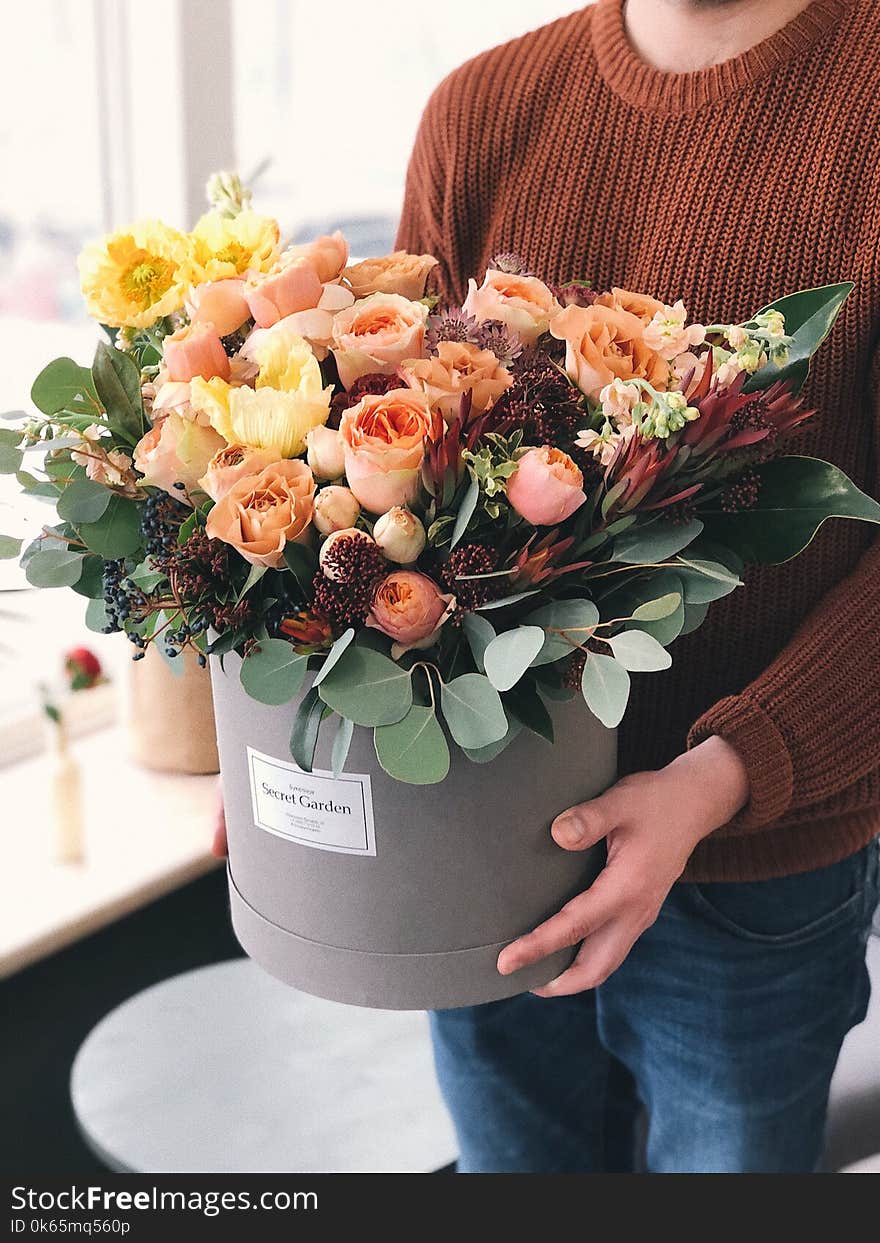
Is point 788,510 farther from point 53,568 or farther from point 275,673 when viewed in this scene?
point 53,568

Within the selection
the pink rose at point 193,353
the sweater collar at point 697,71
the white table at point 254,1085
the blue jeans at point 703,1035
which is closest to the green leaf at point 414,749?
the pink rose at point 193,353

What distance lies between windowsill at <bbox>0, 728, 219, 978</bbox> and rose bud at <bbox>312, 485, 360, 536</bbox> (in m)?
1.05

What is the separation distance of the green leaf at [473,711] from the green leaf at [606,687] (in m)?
0.04

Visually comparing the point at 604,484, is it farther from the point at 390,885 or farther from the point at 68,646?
the point at 68,646

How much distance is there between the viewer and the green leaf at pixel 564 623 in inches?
24.3

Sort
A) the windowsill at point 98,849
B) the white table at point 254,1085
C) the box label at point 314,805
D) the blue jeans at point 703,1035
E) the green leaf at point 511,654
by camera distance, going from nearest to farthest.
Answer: the green leaf at point 511,654
the box label at point 314,805
the blue jeans at point 703,1035
the white table at point 254,1085
the windowsill at point 98,849

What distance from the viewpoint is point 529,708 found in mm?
652

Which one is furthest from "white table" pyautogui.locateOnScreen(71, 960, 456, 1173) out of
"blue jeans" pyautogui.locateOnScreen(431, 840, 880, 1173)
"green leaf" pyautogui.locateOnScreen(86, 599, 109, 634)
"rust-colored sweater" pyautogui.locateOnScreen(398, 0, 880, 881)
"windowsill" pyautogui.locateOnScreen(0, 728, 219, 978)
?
"green leaf" pyautogui.locateOnScreen(86, 599, 109, 634)

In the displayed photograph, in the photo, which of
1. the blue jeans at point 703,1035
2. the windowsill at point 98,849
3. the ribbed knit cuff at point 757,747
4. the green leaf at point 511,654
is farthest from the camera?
the windowsill at point 98,849

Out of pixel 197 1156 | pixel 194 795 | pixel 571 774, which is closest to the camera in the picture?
pixel 571 774

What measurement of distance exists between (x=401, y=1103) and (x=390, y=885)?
35.1 inches

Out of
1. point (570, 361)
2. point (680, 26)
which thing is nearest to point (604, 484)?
point (570, 361)

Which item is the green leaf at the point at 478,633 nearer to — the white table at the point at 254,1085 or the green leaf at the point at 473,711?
Answer: the green leaf at the point at 473,711

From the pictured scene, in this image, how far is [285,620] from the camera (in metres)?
0.64
